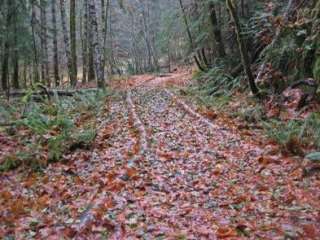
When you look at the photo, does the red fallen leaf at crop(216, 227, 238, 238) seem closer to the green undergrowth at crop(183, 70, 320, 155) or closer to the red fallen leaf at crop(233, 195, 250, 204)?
the red fallen leaf at crop(233, 195, 250, 204)

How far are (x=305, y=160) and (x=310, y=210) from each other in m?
1.75

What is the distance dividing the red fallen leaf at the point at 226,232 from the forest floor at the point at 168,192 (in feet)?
0.04

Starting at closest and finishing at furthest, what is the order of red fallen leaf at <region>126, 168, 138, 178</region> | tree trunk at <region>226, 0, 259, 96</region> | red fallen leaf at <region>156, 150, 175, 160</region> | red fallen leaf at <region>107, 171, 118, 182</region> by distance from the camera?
red fallen leaf at <region>107, 171, 118, 182</region>, red fallen leaf at <region>126, 168, 138, 178</region>, red fallen leaf at <region>156, 150, 175, 160</region>, tree trunk at <region>226, 0, 259, 96</region>

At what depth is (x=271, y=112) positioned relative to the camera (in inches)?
400

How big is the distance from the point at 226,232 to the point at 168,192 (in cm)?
156

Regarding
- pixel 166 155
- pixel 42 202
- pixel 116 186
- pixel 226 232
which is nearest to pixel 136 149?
pixel 166 155

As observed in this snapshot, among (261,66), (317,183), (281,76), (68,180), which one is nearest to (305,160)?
(317,183)

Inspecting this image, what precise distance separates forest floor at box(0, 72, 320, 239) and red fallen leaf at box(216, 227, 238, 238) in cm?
1

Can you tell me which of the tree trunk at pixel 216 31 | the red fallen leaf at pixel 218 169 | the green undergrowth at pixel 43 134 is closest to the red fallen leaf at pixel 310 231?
the red fallen leaf at pixel 218 169

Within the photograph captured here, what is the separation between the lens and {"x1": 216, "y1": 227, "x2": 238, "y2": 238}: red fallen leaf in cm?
471

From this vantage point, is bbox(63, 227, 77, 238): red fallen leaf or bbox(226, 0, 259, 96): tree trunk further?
bbox(226, 0, 259, 96): tree trunk

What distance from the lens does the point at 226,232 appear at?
4.77m

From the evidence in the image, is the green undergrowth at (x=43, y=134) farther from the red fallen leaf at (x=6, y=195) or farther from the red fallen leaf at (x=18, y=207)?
the red fallen leaf at (x=18, y=207)

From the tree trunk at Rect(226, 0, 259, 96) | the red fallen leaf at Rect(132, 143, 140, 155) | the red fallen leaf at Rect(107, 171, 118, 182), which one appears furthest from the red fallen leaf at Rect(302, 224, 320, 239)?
the tree trunk at Rect(226, 0, 259, 96)
